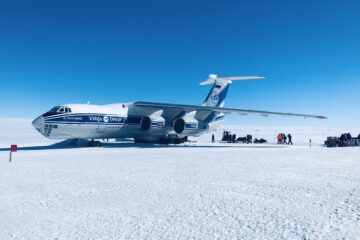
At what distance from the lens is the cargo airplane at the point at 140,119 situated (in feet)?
61.5

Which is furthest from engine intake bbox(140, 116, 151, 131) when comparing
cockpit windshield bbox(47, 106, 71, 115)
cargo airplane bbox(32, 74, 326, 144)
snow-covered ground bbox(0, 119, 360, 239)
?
snow-covered ground bbox(0, 119, 360, 239)

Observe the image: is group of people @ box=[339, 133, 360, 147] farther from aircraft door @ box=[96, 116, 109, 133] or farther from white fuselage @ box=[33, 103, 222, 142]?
aircraft door @ box=[96, 116, 109, 133]

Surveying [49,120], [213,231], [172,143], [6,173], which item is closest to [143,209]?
[213,231]

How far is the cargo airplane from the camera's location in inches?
738

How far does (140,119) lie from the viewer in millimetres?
23531

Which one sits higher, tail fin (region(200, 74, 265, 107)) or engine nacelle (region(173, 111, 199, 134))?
tail fin (region(200, 74, 265, 107))

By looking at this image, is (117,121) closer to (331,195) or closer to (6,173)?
(6,173)

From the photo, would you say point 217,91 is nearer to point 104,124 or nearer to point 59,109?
point 104,124

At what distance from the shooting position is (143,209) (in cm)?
541

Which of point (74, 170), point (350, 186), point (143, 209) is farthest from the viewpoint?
point (74, 170)

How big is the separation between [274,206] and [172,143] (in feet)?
64.8

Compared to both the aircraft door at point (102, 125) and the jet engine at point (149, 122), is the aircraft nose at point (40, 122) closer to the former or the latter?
the aircraft door at point (102, 125)

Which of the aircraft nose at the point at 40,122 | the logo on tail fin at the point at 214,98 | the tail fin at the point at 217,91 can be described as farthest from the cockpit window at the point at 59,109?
the logo on tail fin at the point at 214,98

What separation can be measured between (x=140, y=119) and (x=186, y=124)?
363 centimetres
